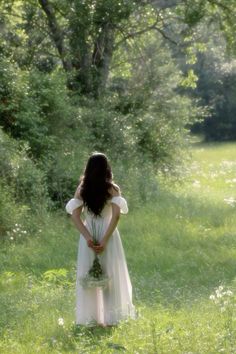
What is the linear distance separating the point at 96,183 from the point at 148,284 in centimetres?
310

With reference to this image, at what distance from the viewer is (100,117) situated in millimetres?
23750

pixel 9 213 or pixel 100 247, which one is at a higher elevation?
pixel 100 247

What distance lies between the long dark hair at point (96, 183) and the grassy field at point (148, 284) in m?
1.33

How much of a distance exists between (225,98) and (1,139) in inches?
2131

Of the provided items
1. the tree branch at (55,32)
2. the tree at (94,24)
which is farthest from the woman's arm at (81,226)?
the tree branch at (55,32)

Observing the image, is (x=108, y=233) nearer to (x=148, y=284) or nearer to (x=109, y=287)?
(x=109, y=287)

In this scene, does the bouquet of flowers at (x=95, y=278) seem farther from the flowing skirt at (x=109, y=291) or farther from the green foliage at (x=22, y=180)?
the green foliage at (x=22, y=180)

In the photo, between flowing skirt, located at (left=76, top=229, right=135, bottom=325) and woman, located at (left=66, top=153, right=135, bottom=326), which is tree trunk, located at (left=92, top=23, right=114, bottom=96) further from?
flowing skirt, located at (left=76, top=229, right=135, bottom=325)

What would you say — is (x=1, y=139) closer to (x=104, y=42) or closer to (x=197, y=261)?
(x=197, y=261)

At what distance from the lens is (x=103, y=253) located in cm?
880

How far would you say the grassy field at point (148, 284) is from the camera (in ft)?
24.6

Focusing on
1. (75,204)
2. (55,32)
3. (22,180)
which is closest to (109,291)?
(75,204)

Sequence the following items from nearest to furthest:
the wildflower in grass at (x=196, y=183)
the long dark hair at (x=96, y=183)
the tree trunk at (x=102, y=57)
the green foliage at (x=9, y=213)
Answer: the long dark hair at (x=96, y=183)
the green foliage at (x=9, y=213)
the tree trunk at (x=102, y=57)
the wildflower in grass at (x=196, y=183)

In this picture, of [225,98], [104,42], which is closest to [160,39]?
[104,42]
